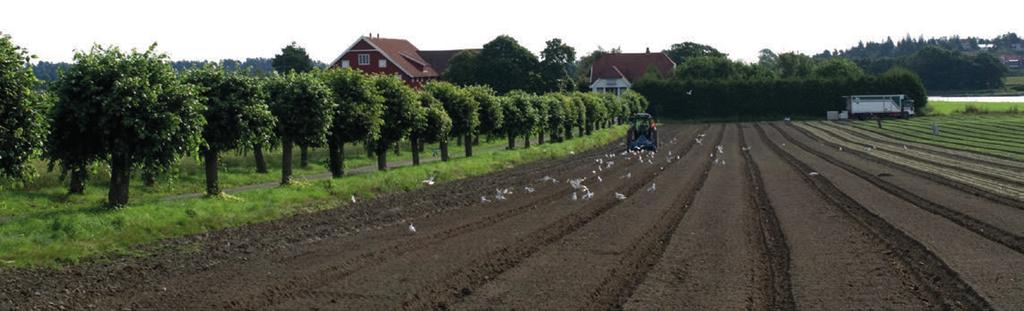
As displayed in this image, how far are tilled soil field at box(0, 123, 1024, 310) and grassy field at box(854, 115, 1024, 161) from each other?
25005 mm

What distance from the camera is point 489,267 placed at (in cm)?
1862

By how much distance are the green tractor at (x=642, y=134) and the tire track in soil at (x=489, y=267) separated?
117ft

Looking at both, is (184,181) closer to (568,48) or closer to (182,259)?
(182,259)

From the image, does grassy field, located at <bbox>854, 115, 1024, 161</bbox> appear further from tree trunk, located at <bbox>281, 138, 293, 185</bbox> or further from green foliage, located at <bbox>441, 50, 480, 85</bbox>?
green foliage, located at <bbox>441, 50, 480, 85</bbox>

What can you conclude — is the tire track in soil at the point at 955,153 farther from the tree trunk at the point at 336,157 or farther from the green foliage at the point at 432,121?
the tree trunk at the point at 336,157

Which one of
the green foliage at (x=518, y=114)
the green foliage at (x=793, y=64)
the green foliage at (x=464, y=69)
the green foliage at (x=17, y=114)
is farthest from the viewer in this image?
the green foliage at (x=793, y=64)

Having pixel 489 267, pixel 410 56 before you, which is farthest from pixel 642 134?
pixel 410 56

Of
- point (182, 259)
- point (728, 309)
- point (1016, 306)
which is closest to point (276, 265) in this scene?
point (182, 259)

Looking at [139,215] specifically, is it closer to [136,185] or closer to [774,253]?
[136,185]

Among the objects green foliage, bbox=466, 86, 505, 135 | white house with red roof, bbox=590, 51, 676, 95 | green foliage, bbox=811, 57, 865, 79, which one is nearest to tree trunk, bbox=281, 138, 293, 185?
green foliage, bbox=466, 86, 505, 135

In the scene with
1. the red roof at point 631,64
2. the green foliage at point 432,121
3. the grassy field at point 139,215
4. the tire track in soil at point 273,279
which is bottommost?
the tire track in soil at point 273,279

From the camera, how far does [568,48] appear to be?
131375 millimetres

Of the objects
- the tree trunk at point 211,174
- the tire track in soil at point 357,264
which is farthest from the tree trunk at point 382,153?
the tire track in soil at point 357,264

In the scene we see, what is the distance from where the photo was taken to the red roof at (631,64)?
168 metres
